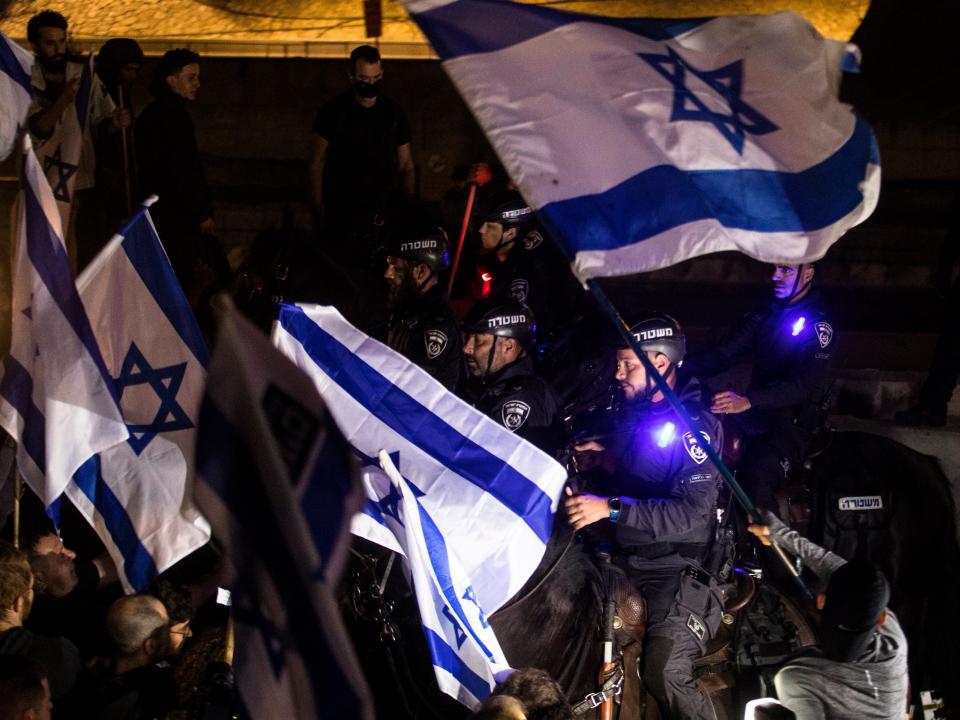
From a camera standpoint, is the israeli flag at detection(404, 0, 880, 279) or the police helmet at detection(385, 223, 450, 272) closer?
the israeli flag at detection(404, 0, 880, 279)

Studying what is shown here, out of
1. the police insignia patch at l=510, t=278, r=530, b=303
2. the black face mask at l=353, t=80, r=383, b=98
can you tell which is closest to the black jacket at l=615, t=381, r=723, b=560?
the police insignia patch at l=510, t=278, r=530, b=303

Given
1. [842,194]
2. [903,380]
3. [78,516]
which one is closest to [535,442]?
[842,194]

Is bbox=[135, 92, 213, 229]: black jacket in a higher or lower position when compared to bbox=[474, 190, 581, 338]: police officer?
higher

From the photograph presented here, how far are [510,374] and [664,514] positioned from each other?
141cm

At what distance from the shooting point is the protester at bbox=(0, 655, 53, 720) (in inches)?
194

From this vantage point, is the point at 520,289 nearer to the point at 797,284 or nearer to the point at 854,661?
the point at 797,284

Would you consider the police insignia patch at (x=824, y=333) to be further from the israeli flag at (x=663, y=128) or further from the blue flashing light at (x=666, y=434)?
the israeli flag at (x=663, y=128)

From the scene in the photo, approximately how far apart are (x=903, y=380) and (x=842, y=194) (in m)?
4.73

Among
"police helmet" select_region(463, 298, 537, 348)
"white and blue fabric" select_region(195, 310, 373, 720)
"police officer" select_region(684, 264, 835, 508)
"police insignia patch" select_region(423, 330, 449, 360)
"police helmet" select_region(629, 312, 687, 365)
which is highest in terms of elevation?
"white and blue fabric" select_region(195, 310, 373, 720)

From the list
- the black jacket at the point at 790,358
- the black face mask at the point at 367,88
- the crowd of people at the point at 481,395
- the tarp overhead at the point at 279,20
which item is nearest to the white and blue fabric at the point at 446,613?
the crowd of people at the point at 481,395

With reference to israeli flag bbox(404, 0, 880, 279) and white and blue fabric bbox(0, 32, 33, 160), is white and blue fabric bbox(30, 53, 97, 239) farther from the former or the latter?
israeli flag bbox(404, 0, 880, 279)

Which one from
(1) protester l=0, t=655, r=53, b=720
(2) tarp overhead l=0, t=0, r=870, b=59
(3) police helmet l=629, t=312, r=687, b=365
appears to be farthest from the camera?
(2) tarp overhead l=0, t=0, r=870, b=59

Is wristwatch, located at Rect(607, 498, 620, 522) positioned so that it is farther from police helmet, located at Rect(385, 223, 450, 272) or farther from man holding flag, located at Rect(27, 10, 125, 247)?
man holding flag, located at Rect(27, 10, 125, 247)

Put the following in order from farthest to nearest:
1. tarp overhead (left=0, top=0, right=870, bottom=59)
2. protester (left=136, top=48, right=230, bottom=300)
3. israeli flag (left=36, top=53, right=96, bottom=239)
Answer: tarp overhead (left=0, top=0, right=870, bottom=59)
protester (left=136, top=48, right=230, bottom=300)
israeli flag (left=36, top=53, right=96, bottom=239)
